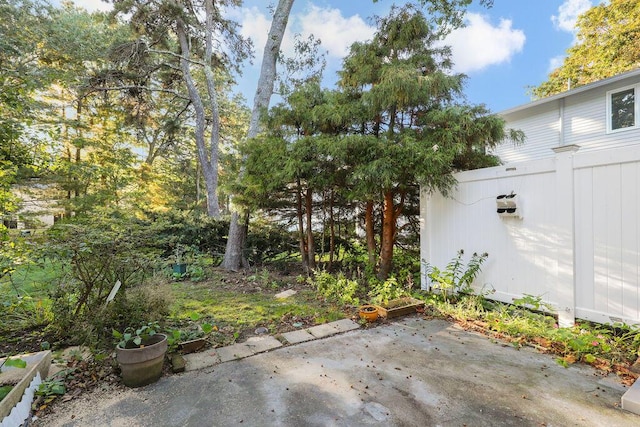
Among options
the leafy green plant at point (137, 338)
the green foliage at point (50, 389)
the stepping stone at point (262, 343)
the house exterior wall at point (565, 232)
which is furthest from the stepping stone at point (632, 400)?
the green foliage at point (50, 389)

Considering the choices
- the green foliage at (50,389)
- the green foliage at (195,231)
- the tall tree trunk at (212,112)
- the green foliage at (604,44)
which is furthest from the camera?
the green foliage at (604,44)

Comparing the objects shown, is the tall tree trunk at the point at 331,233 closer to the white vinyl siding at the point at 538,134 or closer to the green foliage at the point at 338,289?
the green foliage at the point at 338,289

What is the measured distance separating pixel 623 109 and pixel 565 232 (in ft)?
23.7

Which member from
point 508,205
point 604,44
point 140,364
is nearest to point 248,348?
point 140,364

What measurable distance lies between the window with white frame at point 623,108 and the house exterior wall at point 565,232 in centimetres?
648

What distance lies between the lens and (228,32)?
10133 millimetres

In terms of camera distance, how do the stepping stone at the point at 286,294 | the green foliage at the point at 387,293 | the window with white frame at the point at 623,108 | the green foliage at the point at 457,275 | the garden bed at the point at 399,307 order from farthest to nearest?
the window with white frame at the point at 623,108, the stepping stone at the point at 286,294, the green foliage at the point at 387,293, the green foliage at the point at 457,275, the garden bed at the point at 399,307

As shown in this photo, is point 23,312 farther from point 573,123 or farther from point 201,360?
point 573,123

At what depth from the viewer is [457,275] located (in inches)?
170

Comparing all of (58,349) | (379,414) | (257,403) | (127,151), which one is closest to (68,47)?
(127,151)

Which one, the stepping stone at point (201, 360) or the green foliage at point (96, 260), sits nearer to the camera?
the stepping stone at point (201, 360)

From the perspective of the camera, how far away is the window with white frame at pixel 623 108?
7266 mm

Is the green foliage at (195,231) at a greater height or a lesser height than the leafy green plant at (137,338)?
greater

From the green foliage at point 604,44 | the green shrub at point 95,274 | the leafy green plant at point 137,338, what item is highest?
the green foliage at point 604,44
